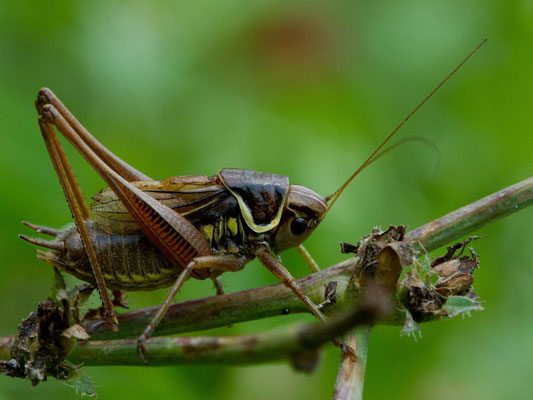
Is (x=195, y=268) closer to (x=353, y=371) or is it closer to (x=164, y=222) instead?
(x=164, y=222)

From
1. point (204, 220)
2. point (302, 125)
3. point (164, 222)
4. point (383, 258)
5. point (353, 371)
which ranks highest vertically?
point (302, 125)

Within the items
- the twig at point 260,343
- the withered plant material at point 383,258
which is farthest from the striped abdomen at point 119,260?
the withered plant material at point 383,258

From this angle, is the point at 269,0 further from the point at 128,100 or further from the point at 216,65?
the point at 128,100

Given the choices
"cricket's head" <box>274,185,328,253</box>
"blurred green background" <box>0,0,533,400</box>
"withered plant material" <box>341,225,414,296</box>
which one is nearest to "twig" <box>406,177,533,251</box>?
"withered plant material" <box>341,225,414,296</box>

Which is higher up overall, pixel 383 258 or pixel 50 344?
pixel 383 258

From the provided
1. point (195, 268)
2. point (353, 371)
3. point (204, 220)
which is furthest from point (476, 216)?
point (204, 220)

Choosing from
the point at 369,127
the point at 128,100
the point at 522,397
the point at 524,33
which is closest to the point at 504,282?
the point at 522,397

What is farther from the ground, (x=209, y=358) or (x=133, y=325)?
(x=133, y=325)
